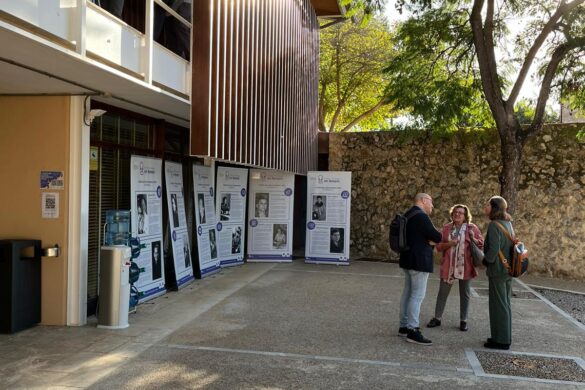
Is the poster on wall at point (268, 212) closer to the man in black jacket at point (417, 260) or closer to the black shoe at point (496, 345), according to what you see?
the man in black jacket at point (417, 260)

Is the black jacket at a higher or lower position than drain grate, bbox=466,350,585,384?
higher

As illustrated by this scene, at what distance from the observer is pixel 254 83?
837cm

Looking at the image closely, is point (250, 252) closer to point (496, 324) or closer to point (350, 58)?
point (496, 324)

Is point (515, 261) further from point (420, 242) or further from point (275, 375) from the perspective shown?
point (275, 375)

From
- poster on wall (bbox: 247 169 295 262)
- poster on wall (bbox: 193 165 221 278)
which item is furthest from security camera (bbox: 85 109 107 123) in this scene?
poster on wall (bbox: 247 169 295 262)

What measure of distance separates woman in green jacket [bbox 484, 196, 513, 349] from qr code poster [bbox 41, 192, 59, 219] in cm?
499

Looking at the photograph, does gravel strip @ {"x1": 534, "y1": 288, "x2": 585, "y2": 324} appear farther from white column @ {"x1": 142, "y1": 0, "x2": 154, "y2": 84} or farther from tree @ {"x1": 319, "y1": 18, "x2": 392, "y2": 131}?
tree @ {"x1": 319, "y1": 18, "x2": 392, "y2": 131}

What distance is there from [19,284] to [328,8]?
11299mm

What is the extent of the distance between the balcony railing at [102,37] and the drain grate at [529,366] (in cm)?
467

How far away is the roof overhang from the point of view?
14.1 metres

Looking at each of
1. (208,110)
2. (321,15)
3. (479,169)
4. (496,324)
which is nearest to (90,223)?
(208,110)

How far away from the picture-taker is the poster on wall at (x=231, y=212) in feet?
35.0

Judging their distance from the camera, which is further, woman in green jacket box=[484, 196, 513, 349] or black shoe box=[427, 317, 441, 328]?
black shoe box=[427, 317, 441, 328]

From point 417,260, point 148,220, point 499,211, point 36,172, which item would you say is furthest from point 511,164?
point 36,172
